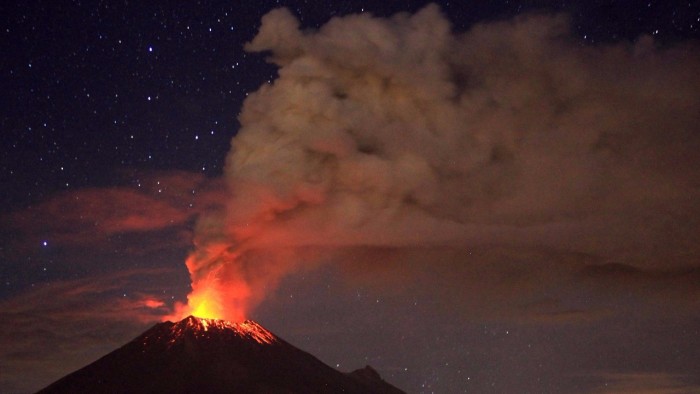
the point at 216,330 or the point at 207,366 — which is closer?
the point at 207,366

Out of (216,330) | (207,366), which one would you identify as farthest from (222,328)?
(207,366)

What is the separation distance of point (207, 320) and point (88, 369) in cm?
1970

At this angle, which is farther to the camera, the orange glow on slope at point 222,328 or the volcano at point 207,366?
the orange glow on slope at point 222,328

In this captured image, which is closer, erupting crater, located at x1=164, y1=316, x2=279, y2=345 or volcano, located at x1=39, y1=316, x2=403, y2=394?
volcano, located at x1=39, y1=316, x2=403, y2=394

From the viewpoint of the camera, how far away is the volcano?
95.4 metres

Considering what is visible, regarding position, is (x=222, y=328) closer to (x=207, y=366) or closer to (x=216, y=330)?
(x=216, y=330)

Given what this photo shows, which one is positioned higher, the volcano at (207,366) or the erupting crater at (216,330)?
the erupting crater at (216,330)

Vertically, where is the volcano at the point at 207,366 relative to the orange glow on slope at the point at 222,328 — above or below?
below

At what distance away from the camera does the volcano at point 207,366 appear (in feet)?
313

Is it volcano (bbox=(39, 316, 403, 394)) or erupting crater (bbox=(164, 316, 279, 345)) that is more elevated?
erupting crater (bbox=(164, 316, 279, 345))

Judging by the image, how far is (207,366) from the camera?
100m

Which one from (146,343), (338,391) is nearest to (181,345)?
(146,343)

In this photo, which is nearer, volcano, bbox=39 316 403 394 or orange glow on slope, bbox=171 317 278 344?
volcano, bbox=39 316 403 394

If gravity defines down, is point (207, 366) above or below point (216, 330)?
below
